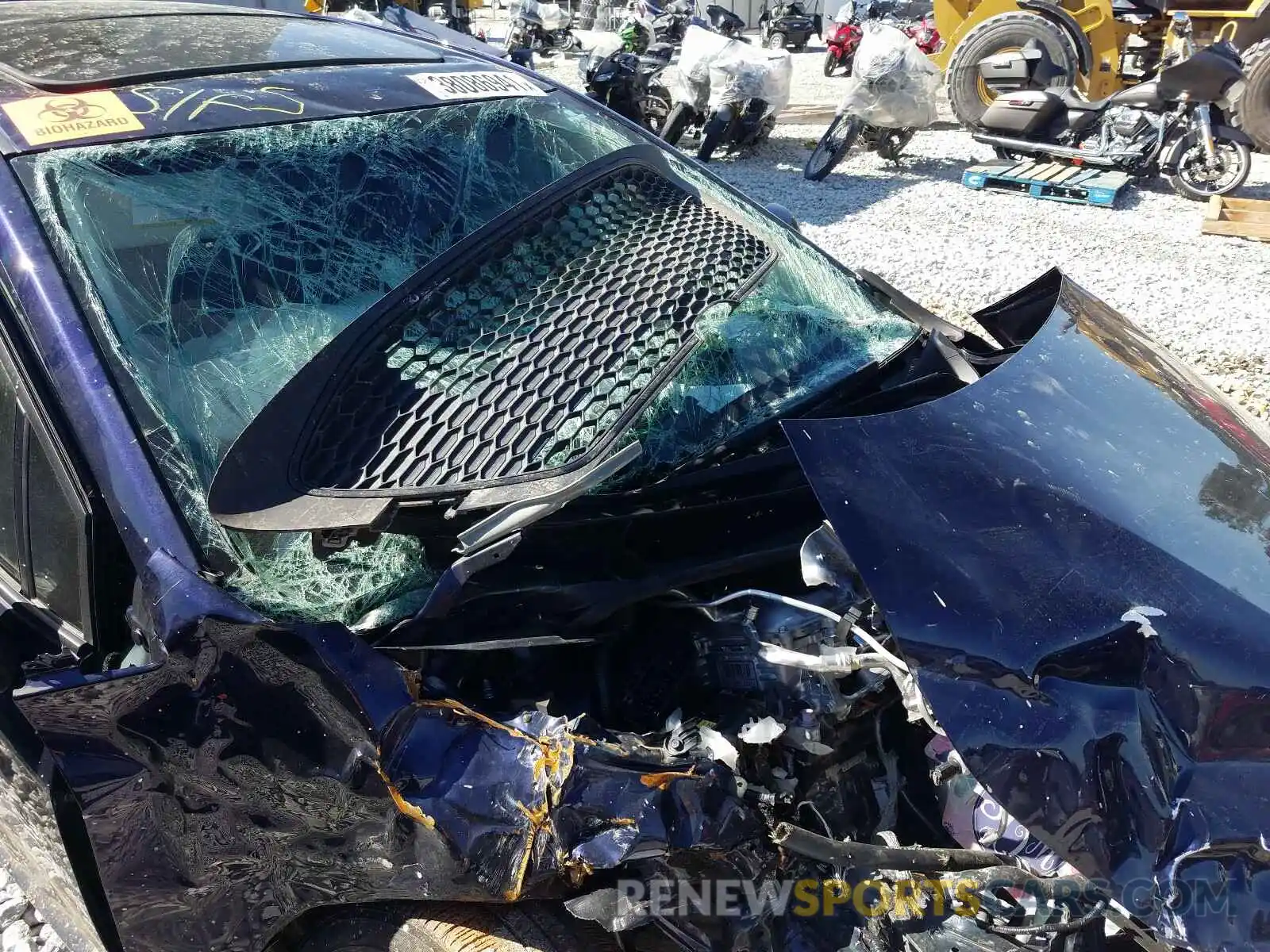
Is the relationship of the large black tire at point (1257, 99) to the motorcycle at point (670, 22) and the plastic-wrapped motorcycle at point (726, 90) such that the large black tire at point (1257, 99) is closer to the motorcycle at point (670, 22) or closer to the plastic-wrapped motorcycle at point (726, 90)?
the plastic-wrapped motorcycle at point (726, 90)

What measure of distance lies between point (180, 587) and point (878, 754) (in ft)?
4.12

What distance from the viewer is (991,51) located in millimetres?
10180

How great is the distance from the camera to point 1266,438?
2.13m

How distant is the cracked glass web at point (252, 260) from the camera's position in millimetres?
1521

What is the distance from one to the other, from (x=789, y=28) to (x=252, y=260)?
20456 mm

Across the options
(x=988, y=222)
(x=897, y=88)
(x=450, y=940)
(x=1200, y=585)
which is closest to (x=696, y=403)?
(x=1200, y=585)

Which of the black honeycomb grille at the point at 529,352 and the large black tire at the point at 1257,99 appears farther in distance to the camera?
the large black tire at the point at 1257,99

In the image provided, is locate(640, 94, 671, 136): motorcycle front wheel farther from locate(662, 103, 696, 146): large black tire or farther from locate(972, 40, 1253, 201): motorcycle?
locate(972, 40, 1253, 201): motorcycle

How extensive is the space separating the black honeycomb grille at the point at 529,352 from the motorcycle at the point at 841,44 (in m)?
14.5

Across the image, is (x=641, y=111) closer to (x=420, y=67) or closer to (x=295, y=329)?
(x=420, y=67)

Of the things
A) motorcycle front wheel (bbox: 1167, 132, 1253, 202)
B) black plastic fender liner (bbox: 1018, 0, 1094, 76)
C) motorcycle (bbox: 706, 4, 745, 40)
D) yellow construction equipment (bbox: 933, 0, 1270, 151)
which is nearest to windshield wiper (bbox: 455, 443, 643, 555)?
motorcycle front wheel (bbox: 1167, 132, 1253, 202)

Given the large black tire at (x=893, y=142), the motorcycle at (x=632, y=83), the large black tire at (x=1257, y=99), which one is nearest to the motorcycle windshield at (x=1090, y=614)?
the large black tire at (x=893, y=142)

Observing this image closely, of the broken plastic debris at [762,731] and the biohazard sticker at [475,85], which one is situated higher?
the biohazard sticker at [475,85]

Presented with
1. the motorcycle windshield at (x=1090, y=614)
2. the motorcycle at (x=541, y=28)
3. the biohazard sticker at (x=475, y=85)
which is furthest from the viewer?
the motorcycle at (x=541, y=28)
